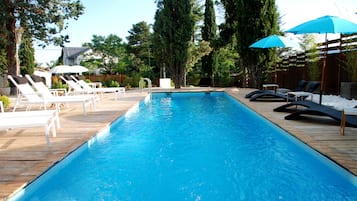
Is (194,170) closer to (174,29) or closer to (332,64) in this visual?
(332,64)

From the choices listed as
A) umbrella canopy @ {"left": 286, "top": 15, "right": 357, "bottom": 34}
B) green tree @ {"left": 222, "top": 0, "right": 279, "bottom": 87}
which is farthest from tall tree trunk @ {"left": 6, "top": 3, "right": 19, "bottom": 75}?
umbrella canopy @ {"left": 286, "top": 15, "right": 357, "bottom": 34}

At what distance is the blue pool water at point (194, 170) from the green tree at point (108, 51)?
29094 mm

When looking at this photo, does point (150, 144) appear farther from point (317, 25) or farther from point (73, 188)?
point (317, 25)

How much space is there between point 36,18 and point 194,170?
14005mm

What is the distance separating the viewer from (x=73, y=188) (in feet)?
10.8

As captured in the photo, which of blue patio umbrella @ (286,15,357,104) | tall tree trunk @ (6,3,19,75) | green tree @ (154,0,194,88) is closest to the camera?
blue patio umbrella @ (286,15,357,104)

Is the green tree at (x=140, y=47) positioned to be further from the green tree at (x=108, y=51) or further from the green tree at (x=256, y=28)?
the green tree at (x=256, y=28)

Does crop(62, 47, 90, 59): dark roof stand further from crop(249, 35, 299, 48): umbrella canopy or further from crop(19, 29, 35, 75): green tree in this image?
crop(249, 35, 299, 48): umbrella canopy

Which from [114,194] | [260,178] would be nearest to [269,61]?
[260,178]

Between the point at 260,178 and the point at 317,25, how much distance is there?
4289 mm

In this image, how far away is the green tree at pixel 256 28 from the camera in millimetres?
14562

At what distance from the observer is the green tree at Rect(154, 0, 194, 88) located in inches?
752

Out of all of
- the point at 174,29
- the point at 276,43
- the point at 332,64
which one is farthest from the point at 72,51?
the point at 332,64

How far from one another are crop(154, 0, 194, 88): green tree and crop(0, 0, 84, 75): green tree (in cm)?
546
